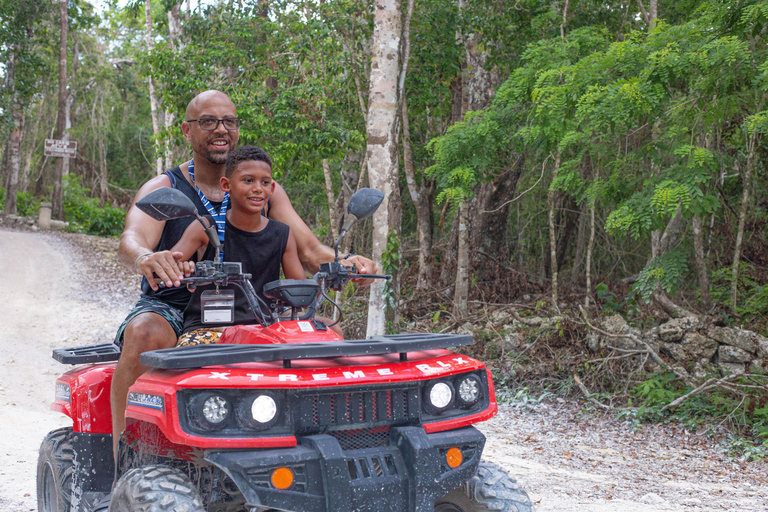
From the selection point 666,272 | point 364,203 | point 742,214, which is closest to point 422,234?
point 666,272

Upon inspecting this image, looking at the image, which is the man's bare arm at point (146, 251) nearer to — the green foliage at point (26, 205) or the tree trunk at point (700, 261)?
the tree trunk at point (700, 261)

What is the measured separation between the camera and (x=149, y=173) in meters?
33.5

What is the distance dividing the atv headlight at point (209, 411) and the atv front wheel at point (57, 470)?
141cm

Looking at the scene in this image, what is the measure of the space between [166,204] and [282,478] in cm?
109

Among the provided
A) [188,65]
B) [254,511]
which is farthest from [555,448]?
[188,65]

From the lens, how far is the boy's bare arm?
3.74 meters

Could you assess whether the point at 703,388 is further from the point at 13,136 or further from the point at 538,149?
the point at 13,136

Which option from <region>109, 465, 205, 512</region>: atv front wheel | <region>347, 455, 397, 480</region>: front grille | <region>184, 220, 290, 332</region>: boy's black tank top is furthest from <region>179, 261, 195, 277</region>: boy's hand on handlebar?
<region>347, 455, 397, 480</region>: front grille

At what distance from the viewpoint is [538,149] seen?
9.42m

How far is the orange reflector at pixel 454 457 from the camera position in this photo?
8.76 ft

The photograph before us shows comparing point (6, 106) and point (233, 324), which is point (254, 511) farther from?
point (6, 106)

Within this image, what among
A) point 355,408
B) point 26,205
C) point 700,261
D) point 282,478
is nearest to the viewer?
point 282,478

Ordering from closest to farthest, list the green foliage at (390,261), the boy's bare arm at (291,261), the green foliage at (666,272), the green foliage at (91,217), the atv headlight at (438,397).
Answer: the atv headlight at (438,397)
the boy's bare arm at (291,261)
the green foliage at (666,272)
the green foliage at (390,261)
the green foliage at (91,217)

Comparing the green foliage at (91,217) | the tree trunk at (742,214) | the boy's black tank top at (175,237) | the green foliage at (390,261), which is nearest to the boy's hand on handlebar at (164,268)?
the boy's black tank top at (175,237)
